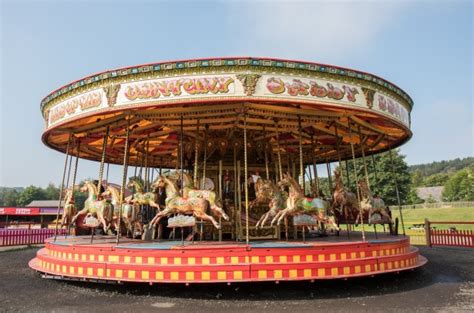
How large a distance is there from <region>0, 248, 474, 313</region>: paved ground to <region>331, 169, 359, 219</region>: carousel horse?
3.19 metres

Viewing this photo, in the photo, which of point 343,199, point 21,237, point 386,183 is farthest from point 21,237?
point 386,183

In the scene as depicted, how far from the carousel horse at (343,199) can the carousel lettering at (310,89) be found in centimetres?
444

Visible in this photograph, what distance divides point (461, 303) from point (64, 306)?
7420 millimetres

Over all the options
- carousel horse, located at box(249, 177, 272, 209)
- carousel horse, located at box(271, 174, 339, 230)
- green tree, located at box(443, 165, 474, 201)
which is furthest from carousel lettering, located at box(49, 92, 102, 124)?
green tree, located at box(443, 165, 474, 201)

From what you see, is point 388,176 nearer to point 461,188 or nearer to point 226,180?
point 461,188

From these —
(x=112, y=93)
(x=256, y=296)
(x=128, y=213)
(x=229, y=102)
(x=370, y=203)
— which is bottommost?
(x=256, y=296)

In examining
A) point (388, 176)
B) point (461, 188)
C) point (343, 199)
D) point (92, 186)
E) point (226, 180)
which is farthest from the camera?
point (461, 188)

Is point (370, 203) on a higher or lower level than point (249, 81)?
lower

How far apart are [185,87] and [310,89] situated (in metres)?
2.84

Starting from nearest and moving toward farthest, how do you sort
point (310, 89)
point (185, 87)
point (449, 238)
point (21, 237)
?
point (185, 87) → point (310, 89) → point (449, 238) → point (21, 237)

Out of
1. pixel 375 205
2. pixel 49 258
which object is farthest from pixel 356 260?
pixel 49 258

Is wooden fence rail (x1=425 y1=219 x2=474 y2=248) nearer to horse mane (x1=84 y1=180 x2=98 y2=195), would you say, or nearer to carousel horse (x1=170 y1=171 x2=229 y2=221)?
carousel horse (x1=170 y1=171 x2=229 y2=221)

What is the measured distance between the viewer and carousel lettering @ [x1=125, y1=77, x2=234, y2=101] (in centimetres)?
789

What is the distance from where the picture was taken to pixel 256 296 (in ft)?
23.9
